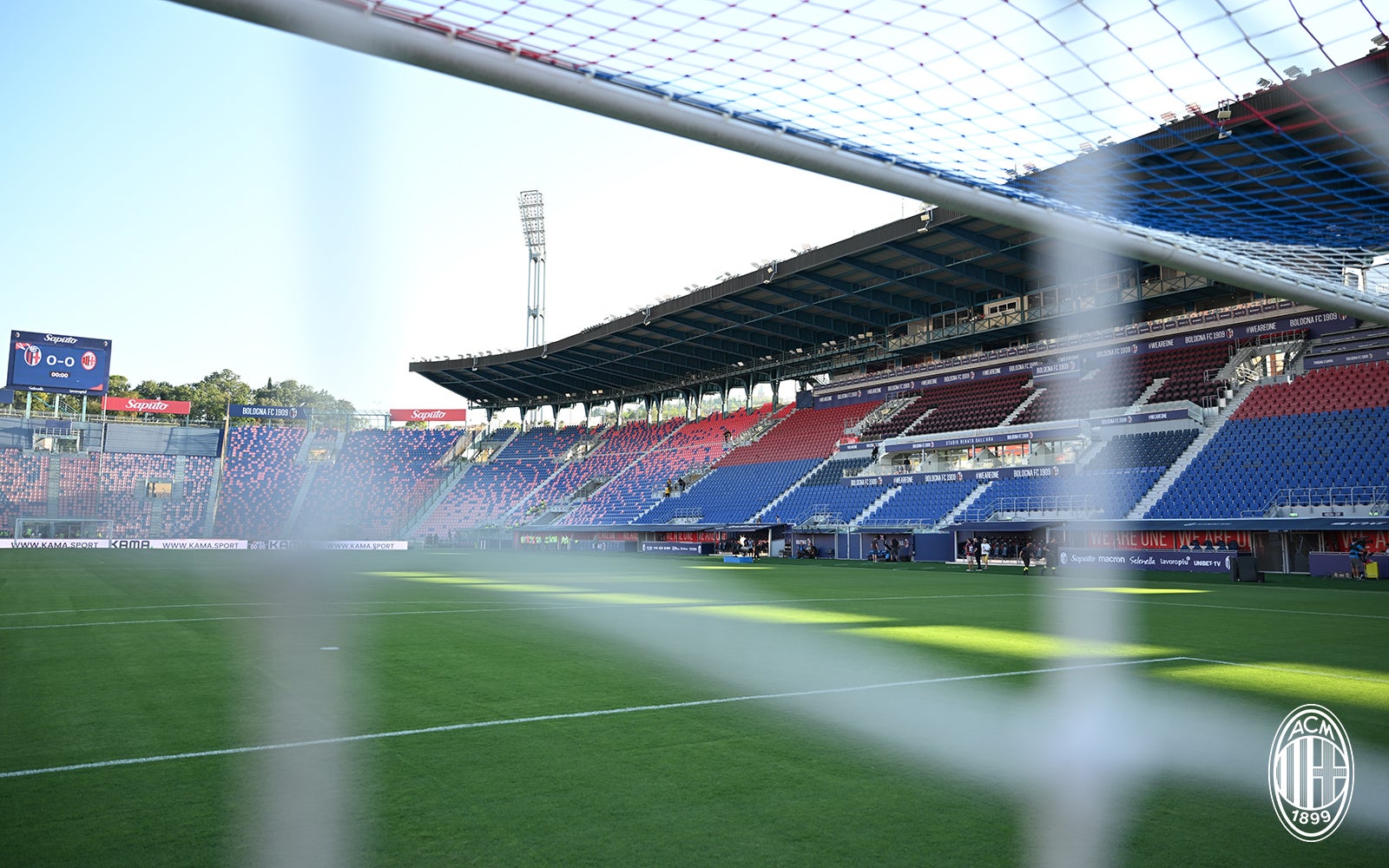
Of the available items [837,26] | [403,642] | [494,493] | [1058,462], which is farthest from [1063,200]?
[494,493]

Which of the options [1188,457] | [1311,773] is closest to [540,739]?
[1311,773]

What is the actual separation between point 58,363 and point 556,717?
215ft

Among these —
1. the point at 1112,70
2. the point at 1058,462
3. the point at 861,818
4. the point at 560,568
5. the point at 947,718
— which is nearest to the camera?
the point at 861,818

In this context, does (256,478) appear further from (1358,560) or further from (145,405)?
(1358,560)

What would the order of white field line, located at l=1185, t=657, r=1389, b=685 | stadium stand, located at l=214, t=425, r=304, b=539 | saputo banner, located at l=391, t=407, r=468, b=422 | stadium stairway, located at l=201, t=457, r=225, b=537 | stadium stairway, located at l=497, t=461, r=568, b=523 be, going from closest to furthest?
white field line, located at l=1185, t=657, r=1389, b=685
stadium stand, located at l=214, t=425, r=304, b=539
stadium stairway, located at l=201, t=457, r=225, b=537
stadium stairway, located at l=497, t=461, r=568, b=523
saputo banner, located at l=391, t=407, r=468, b=422

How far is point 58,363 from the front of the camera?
5747 centimetres

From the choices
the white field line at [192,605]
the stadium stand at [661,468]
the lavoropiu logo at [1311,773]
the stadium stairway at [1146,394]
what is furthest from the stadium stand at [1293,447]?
the stadium stand at [661,468]

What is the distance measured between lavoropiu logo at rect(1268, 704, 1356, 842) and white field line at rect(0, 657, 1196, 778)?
2.42m

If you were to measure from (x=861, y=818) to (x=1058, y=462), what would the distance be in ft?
114

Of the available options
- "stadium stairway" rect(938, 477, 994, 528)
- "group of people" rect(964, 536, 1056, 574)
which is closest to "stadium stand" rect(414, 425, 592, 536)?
"stadium stairway" rect(938, 477, 994, 528)

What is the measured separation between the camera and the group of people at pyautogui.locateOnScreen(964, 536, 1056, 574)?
2958 cm

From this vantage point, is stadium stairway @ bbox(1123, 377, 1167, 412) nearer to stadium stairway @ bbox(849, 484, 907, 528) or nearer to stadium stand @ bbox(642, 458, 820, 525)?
stadium stairway @ bbox(849, 484, 907, 528)

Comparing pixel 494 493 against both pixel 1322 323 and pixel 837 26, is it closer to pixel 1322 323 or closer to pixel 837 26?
pixel 1322 323

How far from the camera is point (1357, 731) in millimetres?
6137
